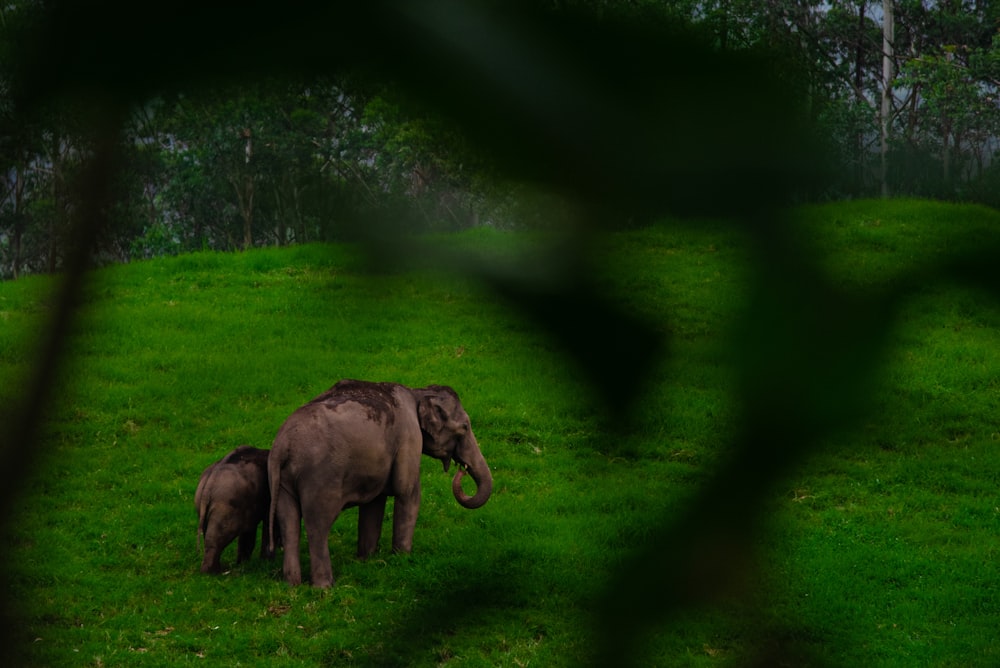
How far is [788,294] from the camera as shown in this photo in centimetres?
35

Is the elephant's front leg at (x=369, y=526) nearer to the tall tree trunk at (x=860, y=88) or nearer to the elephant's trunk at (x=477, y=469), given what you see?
the elephant's trunk at (x=477, y=469)

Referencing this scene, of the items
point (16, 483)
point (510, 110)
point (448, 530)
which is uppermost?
point (510, 110)

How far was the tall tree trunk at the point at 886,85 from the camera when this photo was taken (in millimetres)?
344

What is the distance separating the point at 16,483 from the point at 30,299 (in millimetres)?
51

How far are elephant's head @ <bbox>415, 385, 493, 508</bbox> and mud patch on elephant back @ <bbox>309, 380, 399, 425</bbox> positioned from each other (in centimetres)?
8

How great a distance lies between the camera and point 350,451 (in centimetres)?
286

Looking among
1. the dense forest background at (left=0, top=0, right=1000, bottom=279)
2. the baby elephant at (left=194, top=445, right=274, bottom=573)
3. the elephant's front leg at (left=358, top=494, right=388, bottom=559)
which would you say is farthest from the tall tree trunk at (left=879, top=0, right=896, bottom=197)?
the elephant's front leg at (left=358, top=494, right=388, bottom=559)

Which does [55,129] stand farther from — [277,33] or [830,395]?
[830,395]

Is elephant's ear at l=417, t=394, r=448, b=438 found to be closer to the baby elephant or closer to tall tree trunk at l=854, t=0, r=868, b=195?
the baby elephant

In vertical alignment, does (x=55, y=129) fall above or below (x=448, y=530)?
above

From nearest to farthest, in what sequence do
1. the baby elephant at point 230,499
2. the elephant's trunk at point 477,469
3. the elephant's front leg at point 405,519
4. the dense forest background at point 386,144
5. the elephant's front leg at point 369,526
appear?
the dense forest background at point 386,144, the elephant's trunk at point 477,469, the baby elephant at point 230,499, the elephant's front leg at point 405,519, the elephant's front leg at point 369,526

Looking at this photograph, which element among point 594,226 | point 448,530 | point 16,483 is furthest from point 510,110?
point 448,530

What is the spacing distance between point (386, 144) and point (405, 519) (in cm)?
289

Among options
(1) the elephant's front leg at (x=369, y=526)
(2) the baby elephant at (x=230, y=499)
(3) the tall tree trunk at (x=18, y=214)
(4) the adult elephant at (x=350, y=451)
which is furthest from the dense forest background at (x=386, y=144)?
(1) the elephant's front leg at (x=369, y=526)
